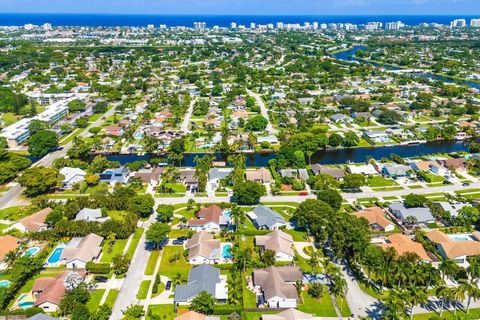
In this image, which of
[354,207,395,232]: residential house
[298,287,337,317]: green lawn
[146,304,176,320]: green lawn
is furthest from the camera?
[354,207,395,232]: residential house

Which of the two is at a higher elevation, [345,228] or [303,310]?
[345,228]

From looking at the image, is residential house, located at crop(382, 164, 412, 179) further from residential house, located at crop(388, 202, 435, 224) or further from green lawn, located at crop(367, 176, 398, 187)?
residential house, located at crop(388, 202, 435, 224)

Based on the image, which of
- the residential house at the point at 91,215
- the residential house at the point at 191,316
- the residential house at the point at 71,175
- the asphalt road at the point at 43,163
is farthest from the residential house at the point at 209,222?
the asphalt road at the point at 43,163

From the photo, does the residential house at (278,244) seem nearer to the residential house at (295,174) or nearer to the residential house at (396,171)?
the residential house at (295,174)

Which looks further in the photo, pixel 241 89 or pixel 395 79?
pixel 395 79

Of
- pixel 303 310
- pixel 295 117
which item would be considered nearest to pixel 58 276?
pixel 303 310

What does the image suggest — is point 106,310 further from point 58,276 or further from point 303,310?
point 303,310

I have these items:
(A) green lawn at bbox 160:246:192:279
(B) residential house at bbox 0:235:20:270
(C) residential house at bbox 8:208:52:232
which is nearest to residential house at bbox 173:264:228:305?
(A) green lawn at bbox 160:246:192:279
